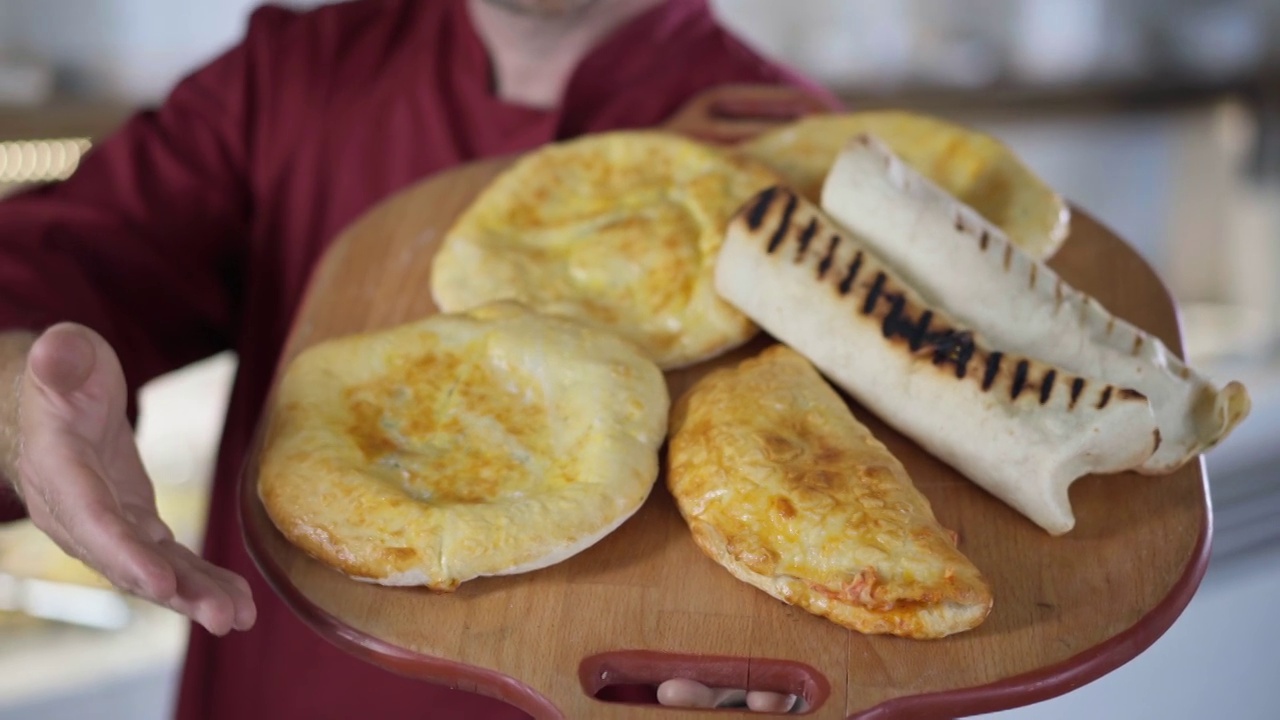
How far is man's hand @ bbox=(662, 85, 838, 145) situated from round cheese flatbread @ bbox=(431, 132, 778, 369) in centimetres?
15

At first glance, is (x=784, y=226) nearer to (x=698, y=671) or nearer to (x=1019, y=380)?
(x=1019, y=380)

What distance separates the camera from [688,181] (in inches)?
64.4

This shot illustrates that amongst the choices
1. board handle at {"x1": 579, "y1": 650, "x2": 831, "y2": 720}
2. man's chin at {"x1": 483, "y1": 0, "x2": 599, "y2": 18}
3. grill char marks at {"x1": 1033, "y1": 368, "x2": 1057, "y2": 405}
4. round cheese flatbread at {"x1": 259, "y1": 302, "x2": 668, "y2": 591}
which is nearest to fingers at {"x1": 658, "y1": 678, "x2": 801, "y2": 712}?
board handle at {"x1": 579, "y1": 650, "x2": 831, "y2": 720}

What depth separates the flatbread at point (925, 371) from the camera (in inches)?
48.4

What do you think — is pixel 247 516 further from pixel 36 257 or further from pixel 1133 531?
pixel 1133 531

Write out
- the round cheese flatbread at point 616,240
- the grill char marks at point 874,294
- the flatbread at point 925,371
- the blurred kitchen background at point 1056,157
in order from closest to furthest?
the flatbread at point 925,371 → the grill char marks at point 874,294 → the round cheese flatbread at point 616,240 → the blurred kitchen background at point 1056,157

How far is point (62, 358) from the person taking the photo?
1.09m

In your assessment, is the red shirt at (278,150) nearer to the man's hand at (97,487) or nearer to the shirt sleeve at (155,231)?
the shirt sleeve at (155,231)

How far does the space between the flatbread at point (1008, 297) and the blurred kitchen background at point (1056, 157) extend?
1540 millimetres

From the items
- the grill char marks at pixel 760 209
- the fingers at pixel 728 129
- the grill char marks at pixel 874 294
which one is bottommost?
the fingers at pixel 728 129

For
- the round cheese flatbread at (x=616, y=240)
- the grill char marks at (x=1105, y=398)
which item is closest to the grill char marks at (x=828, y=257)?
the round cheese flatbread at (x=616, y=240)

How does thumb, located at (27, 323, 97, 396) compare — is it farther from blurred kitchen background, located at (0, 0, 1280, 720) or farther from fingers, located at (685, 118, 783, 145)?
blurred kitchen background, located at (0, 0, 1280, 720)

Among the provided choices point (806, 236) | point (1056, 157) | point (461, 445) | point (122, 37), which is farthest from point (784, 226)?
point (1056, 157)

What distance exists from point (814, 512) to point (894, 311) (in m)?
0.30
